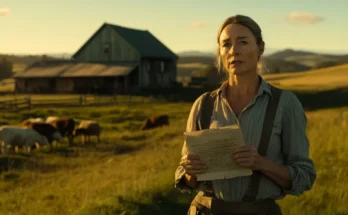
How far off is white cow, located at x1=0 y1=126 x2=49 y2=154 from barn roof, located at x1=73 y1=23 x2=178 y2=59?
97.0 feet

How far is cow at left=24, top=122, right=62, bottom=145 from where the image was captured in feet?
59.6

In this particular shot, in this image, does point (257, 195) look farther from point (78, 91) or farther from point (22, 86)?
point (22, 86)

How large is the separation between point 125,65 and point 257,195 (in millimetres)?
44125

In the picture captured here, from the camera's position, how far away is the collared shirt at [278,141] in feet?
8.29

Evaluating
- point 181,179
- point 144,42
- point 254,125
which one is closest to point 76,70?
point 144,42

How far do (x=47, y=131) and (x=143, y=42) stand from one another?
32835 millimetres

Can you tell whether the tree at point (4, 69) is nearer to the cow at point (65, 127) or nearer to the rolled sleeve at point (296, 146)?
the cow at point (65, 127)

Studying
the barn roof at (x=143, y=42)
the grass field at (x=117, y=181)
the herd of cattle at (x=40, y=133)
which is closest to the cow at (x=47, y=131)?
the herd of cattle at (x=40, y=133)

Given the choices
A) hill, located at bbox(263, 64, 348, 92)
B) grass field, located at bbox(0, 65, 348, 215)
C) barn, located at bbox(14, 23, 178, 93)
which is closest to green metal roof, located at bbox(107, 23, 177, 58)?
barn, located at bbox(14, 23, 178, 93)

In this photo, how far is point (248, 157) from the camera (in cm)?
237

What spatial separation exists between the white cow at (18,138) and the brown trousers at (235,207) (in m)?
14.9

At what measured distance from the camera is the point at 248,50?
103 inches

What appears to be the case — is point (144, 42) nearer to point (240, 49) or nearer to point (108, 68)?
point (108, 68)

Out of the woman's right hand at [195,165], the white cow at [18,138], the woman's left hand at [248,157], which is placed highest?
the woman's left hand at [248,157]
